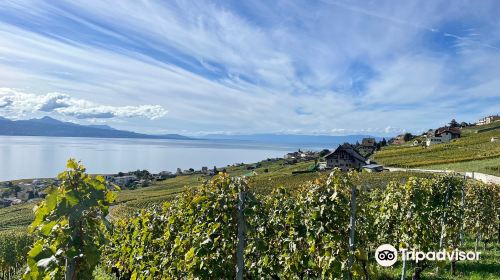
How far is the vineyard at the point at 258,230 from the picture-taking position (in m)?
5.01

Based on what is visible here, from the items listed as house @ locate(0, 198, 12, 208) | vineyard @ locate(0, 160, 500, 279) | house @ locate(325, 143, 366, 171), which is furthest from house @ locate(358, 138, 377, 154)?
vineyard @ locate(0, 160, 500, 279)

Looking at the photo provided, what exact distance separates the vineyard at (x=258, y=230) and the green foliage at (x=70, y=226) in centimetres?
2

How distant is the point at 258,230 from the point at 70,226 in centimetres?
506

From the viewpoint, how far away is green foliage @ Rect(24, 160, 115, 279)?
15.6 feet

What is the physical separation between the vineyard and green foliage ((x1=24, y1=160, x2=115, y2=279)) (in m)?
0.02

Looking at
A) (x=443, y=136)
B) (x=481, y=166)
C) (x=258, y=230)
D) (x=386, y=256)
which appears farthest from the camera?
(x=443, y=136)

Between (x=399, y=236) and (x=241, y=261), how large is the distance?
7.09 metres

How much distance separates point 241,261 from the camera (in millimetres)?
6578

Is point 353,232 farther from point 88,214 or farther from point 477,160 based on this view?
point 477,160

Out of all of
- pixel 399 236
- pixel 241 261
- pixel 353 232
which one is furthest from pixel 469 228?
pixel 241 261

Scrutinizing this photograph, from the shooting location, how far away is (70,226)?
4922mm

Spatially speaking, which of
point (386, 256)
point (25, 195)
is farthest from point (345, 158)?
point (25, 195)

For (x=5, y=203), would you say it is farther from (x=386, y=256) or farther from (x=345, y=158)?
(x=386, y=256)

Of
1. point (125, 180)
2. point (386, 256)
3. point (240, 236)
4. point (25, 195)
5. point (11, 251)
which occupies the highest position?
point (240, 236)
